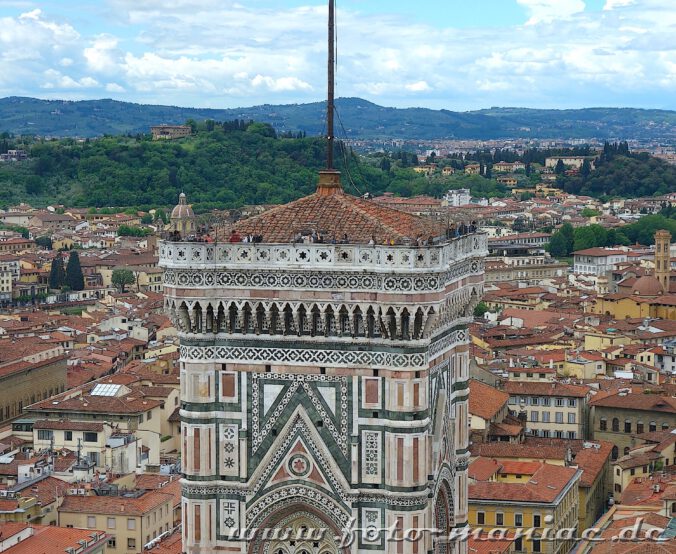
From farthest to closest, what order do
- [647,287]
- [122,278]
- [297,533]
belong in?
[122,278]
[647,287]
[297,533]

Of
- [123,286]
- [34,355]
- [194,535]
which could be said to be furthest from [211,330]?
[123,286]

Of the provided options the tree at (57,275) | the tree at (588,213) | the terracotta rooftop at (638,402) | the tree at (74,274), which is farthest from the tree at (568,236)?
the terracotta rooftop at (638,402)

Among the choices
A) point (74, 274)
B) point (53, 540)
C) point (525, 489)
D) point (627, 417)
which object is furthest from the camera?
point (74, 274)

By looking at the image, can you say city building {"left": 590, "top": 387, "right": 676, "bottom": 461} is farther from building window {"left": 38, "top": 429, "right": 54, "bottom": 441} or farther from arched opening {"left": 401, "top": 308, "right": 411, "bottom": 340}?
arched opening {"left": 401, "top": 308, "right": 411, "bottom": 340}

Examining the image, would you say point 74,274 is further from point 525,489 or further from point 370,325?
point 370,325

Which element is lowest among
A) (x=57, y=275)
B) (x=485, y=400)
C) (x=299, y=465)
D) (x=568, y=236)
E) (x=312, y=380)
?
(x=57, y=275)

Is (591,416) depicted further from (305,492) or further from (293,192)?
(293,192)

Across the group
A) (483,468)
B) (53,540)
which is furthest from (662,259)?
(53,540)
